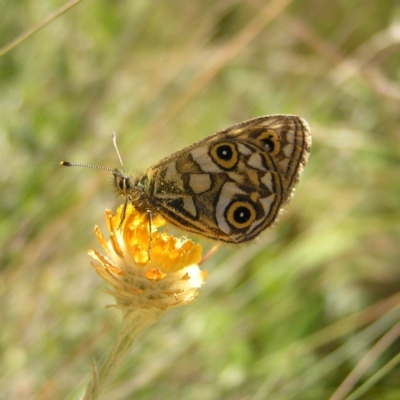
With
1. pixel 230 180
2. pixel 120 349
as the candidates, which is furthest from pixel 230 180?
pixel 120 349

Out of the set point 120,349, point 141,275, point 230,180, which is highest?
point 230,180

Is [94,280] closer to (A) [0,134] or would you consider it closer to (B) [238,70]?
(A) [0,134]

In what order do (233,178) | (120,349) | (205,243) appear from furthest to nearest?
(205,243), (233,178), (120,349)

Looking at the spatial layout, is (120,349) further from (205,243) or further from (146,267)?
(205,243)

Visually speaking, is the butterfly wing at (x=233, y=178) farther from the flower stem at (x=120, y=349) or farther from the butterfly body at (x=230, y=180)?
the flower stem at (x=120, y=349)

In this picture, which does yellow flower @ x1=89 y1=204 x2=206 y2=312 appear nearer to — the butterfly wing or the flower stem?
the flower stem

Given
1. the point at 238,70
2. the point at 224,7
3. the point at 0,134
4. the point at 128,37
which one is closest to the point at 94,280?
the point at 0,134

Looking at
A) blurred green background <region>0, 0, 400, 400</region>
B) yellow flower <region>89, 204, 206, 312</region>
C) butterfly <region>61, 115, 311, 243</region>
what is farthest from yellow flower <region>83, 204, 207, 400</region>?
blurred green background <region>0, 0, 400, 400</region>
